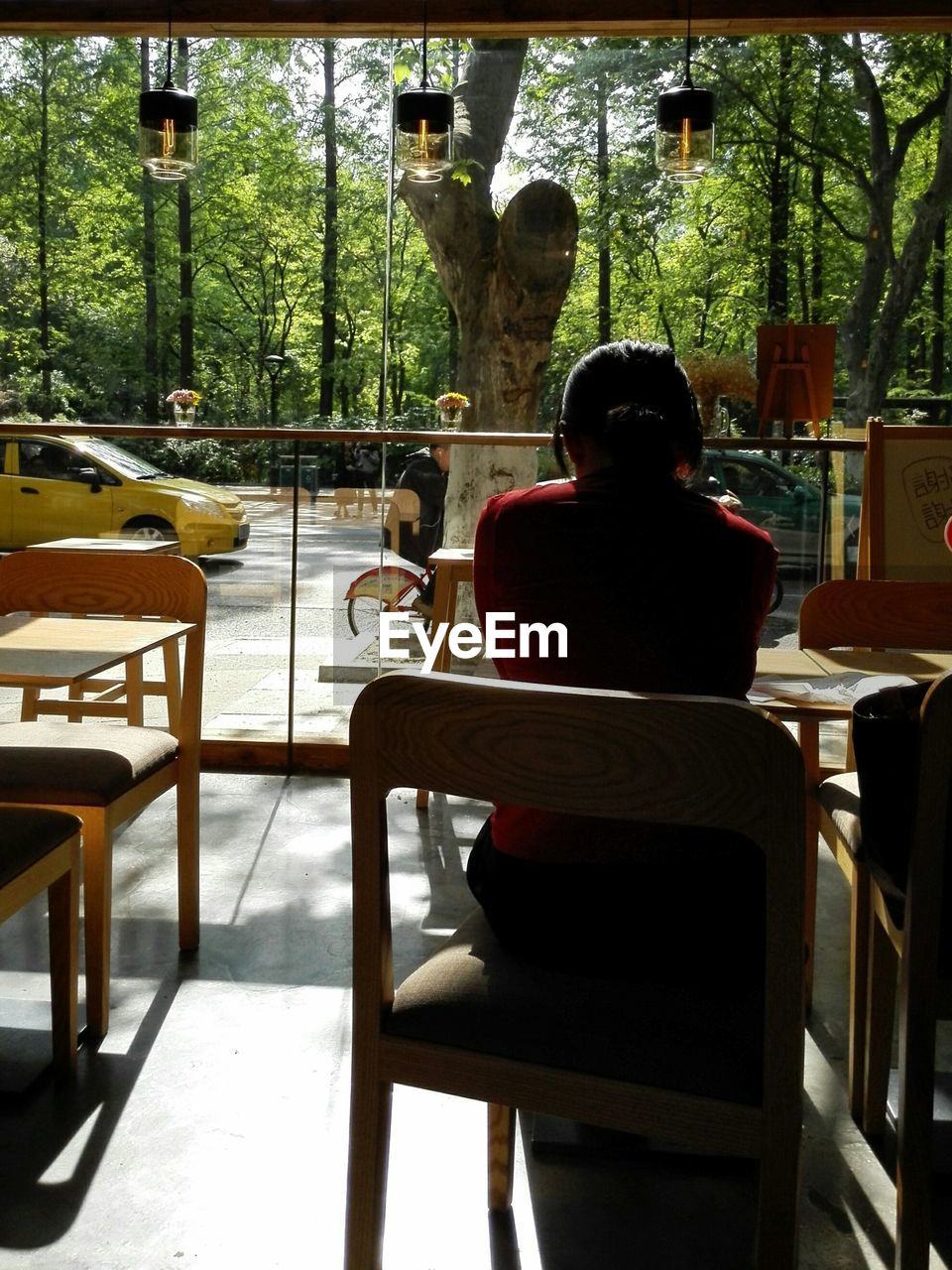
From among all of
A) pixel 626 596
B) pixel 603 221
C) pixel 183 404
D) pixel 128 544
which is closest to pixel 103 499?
pixel 128 544

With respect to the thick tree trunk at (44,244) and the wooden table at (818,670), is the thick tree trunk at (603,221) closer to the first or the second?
the thick tree trunk at (44,244)

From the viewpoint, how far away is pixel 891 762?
1426 millimetres

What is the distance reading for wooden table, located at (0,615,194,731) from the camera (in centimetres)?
218

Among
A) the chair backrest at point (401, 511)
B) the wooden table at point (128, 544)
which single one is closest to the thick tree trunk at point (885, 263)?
the chair backrest at point (401, 511)

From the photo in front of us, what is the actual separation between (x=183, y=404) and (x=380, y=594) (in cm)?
155

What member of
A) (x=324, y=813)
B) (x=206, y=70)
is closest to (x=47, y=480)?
(x=324, y=813)

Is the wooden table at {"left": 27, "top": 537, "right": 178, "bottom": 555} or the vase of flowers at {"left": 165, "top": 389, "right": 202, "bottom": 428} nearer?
the wooden table at {"left": 27, "top": 537, "right": 178, "bottom": 555}

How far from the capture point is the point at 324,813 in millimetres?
3992

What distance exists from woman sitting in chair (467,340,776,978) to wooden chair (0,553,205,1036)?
1.16m

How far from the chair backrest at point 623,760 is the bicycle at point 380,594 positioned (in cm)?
342

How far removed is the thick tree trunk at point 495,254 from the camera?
17.6ft

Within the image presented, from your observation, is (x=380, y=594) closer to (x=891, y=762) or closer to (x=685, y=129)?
(x=685, y=129)

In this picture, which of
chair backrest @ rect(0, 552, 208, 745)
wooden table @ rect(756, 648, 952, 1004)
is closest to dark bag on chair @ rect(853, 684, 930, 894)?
wooden table @ rect(756, 648, 952, 1004)

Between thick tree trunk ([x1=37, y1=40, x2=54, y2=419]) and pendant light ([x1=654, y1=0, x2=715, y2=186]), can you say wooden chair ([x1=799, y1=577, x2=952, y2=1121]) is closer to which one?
pendant light ([x1=654, y1=0, x2=715, y2=186])
